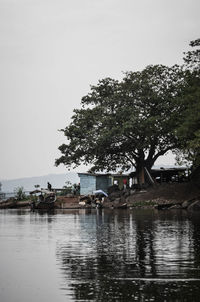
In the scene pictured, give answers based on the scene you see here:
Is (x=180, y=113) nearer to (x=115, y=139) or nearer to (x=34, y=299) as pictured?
(x=115, y=139)

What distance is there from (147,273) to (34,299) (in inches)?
147

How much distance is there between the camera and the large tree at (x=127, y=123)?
213 feet

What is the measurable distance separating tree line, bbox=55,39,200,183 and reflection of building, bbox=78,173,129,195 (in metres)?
10.5

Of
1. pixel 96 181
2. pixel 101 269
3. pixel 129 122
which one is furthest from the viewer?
pixel 96 181

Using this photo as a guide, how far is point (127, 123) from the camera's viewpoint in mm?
64500

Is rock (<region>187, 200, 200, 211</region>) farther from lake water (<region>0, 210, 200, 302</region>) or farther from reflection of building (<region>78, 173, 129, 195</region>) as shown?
reflection of building (<region>78, 173, 129, 195</region>)

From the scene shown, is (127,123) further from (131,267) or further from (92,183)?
(131,267)

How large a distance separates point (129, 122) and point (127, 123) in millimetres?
325

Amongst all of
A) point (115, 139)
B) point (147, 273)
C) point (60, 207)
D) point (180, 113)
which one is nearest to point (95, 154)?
point (115, 139)

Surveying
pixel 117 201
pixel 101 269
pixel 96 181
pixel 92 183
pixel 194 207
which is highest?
pixel 96 181

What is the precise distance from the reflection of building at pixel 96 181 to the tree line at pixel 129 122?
10.5 metres

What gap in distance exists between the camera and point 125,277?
13.0 meters

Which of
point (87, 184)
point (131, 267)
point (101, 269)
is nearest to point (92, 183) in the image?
point (87, 184)

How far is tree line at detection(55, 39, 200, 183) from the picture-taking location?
6469cm
